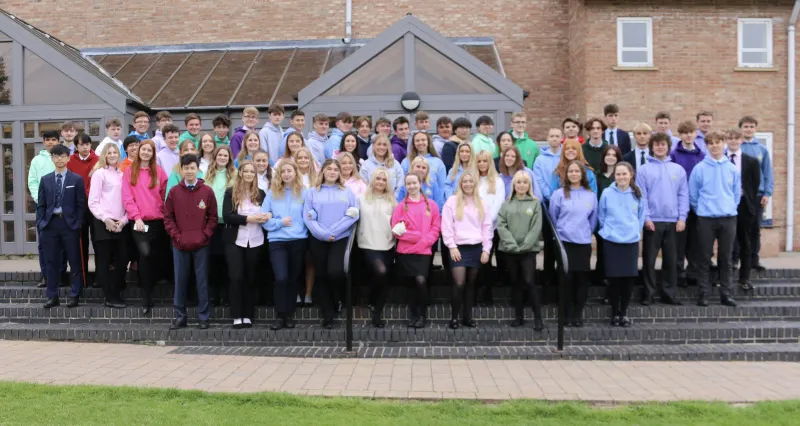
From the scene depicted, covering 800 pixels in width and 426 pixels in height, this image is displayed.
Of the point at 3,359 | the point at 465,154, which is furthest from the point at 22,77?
the point at 465,154

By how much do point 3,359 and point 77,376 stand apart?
1252 millimetres

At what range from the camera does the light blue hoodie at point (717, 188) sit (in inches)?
298

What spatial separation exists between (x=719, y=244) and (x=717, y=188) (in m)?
0.69

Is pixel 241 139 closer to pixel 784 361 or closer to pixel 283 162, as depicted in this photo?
pixel 283 162

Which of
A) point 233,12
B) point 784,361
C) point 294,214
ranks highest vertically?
point 233,12

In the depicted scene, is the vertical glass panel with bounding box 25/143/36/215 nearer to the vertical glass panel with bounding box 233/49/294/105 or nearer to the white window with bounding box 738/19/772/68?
the vertical glass panel with bounding box 233/49/294/105

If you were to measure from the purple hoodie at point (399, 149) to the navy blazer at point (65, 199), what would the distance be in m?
3.92

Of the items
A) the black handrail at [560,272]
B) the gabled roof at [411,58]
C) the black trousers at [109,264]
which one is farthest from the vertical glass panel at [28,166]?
the black handrail at [560,272]

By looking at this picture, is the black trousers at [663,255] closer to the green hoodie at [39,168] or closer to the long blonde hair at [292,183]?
the long blonde hair at [292,183]

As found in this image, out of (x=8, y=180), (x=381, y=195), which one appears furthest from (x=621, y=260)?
(x=8, y=180)

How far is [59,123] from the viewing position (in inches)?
490

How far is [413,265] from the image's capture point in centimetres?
691

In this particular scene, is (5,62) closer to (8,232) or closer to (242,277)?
(8,232)

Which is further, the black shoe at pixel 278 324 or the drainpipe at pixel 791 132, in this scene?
the drainpipe at pixel 791 132
